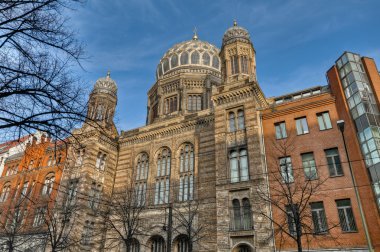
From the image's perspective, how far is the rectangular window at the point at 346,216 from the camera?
59.4 feet

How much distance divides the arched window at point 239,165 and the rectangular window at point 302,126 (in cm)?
431

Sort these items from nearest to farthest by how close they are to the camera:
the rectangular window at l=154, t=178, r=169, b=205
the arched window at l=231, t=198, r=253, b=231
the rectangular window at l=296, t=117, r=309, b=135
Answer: the arched window at l=231, t=198, r=253, b=231
the rectangular window at l=296, t=117, r=309, b=135
the rectangular window at l=154, t=178, r=169, b=205

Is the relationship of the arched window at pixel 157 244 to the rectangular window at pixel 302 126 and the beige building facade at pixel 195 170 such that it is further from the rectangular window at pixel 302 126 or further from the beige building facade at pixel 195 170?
the rectangular window at pixel 302 126

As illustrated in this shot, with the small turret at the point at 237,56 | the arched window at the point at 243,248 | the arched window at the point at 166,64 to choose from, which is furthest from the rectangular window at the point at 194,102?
the arched window at the point at 243,248

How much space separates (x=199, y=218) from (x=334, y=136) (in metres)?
11.8

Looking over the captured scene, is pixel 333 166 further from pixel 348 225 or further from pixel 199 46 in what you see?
pixel 199 46

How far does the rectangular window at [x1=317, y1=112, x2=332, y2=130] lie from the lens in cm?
2164

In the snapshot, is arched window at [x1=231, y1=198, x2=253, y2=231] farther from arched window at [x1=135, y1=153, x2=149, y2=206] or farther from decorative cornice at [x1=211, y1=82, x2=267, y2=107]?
arched window at [x1=135, y1=153, x2=149, y2=206]

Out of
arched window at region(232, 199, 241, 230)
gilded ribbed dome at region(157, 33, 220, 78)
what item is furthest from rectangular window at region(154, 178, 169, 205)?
gilded ribbed dome at region(157, 33, 220, 78)

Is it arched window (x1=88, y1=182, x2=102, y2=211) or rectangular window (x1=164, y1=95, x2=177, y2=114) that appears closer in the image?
arched window (x1=88, y1=182, x2=102, y2=211)

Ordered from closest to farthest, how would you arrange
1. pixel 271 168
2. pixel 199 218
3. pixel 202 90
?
pixel 271 168 → pixel 199 218 → pixel 202 90

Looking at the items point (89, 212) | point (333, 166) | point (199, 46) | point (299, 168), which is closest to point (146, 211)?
point (89, 212)

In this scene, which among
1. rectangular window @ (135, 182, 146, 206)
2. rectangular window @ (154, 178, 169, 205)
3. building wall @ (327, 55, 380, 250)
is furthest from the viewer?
rectangular window @ (135, 182, 146, 206)

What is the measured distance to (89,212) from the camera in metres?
27.1
